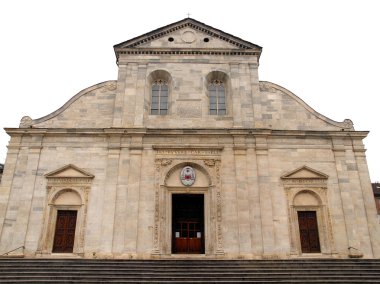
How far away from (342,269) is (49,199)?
14791mm

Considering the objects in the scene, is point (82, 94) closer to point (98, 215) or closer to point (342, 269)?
point (98, 215)

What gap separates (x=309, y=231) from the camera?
2023 centimetres

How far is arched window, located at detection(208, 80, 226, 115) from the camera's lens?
2311 cm

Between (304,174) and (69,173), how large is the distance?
12.8 m

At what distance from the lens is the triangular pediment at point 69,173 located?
20.8 meters

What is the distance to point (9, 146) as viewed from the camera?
2147 cm

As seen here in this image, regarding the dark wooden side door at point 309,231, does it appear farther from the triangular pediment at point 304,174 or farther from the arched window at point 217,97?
the arched window at point 217,97

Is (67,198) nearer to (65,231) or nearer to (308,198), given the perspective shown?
(65,231)

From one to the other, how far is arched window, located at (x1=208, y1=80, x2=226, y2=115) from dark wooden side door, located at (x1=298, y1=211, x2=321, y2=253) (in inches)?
294

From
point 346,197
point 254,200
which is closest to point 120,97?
point 254,200

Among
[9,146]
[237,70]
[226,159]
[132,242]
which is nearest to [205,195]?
[226,159]

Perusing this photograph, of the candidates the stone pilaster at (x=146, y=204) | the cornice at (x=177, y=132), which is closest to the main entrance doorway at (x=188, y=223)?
the stone pilaster at (x=146, y=204)

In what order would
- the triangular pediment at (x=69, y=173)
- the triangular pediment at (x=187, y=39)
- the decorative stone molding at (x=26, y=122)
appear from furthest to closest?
the triangular pediment at (x=187, y=39), the decorative stone molding at (x=26, y=122), the triangular pediment at (x=69, y=173)

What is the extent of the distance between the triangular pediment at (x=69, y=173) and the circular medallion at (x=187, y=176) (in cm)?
492
